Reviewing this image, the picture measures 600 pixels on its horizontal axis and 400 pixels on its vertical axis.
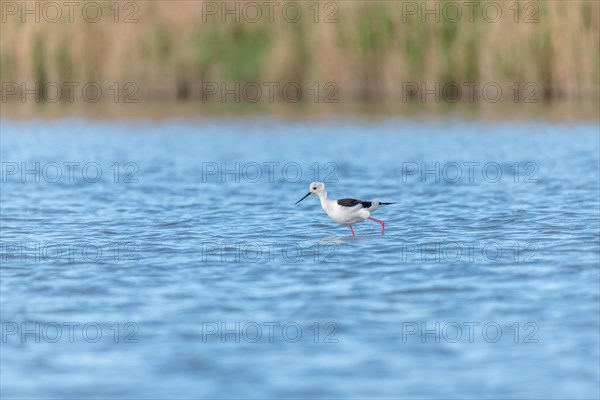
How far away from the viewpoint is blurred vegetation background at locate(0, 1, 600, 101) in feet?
78.7

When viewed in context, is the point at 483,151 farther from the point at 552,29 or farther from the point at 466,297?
the point at 466,297

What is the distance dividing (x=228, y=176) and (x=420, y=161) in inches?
123

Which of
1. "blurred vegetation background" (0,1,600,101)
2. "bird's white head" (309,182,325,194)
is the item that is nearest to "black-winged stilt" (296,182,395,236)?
"bird's white head" (309,182,325,194)

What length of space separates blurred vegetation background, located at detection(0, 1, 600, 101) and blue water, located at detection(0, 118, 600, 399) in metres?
6.55

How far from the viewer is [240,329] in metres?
7.01

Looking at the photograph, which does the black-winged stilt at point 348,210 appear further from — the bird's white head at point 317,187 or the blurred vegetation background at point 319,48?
the blurred vegetation background at point 319,48

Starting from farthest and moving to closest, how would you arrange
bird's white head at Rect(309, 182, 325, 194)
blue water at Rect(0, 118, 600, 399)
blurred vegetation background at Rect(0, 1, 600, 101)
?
blurred vegetation background at Rect(0, 1, 600, 101)
bird's white head at Rect(309, 182, 325, 194)
blue water at Rect(0, 118, 600, 399)

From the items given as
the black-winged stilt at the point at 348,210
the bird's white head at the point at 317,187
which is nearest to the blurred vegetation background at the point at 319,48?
the bird's white head at the point at 317,187

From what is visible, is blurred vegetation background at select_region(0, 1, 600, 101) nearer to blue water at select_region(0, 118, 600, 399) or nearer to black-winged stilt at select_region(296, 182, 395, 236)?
blue water at select_region(0, 118, 600, 399)

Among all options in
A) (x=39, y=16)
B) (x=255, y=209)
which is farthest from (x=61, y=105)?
(x=255, y=209)

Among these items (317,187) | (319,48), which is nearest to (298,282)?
(317,187)

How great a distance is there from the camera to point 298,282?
845 cm

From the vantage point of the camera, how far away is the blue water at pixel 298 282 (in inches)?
237

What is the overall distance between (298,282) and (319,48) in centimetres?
1738
